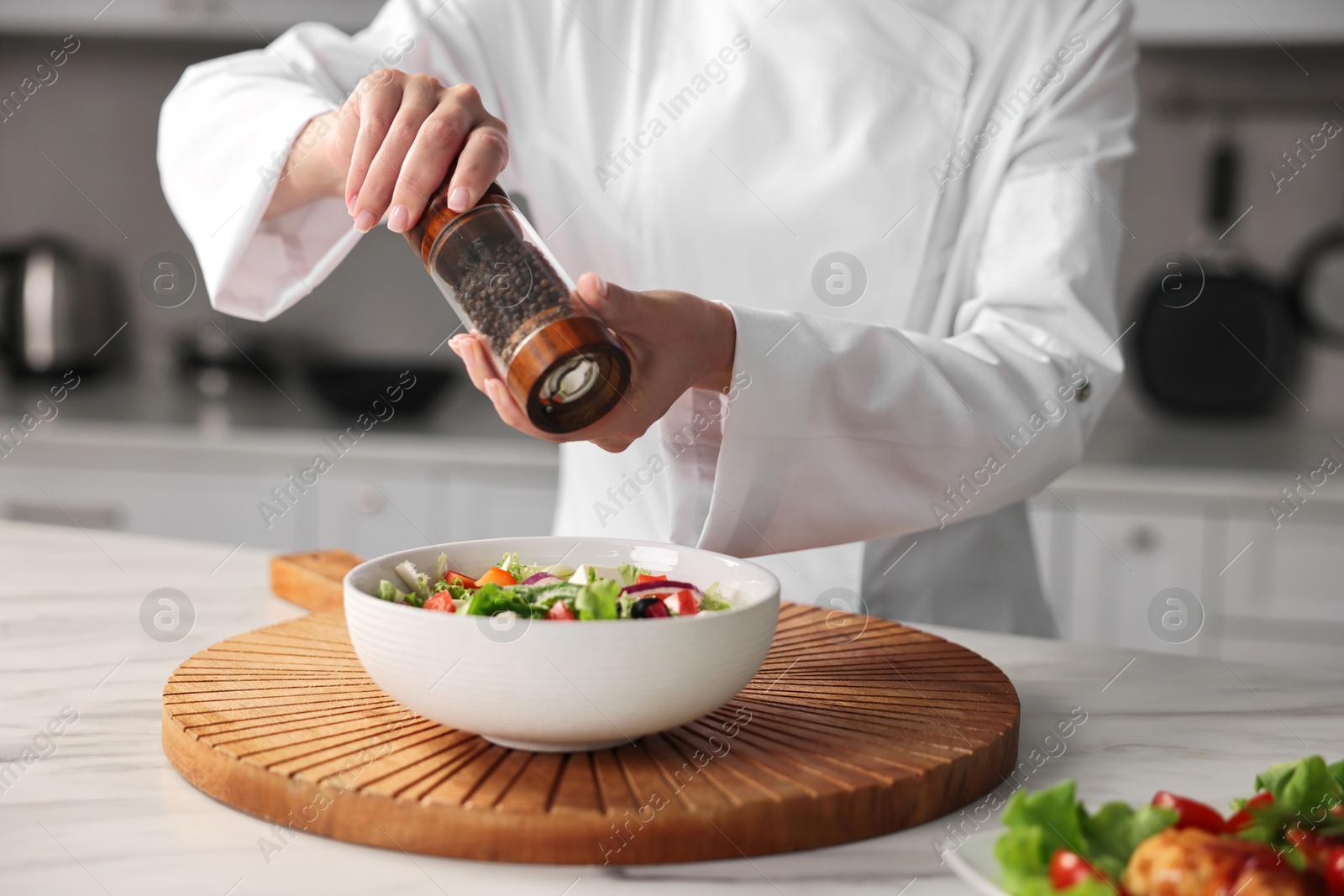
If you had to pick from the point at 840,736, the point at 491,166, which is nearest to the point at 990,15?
the point at 491,166

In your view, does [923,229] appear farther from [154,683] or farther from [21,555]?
[21,555]

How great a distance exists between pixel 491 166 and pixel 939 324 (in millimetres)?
610

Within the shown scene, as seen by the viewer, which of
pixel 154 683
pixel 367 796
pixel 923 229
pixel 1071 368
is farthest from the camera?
pixel 923 229

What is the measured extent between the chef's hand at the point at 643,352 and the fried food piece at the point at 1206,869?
0.36m

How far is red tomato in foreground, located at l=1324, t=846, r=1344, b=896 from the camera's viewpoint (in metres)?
0.45

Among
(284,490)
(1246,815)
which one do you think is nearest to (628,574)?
(1246,815)

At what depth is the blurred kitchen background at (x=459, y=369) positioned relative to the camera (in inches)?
79.7

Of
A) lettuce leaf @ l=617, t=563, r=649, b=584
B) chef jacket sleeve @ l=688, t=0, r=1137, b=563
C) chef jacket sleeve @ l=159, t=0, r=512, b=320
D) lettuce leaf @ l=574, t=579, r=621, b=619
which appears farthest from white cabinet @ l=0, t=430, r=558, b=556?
lettuce leaf @ l=574, t=579, r=621, b=619

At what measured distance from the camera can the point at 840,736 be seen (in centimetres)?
70

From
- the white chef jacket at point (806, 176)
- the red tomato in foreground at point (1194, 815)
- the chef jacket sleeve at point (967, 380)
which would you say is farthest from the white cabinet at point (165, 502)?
the red tomato in foreground at point (1194, 815)

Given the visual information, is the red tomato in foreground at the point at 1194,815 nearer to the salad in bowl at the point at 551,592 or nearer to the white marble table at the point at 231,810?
the white marble table at the point at 231,810

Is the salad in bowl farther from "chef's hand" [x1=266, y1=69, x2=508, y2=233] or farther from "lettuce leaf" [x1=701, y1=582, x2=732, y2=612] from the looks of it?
"chef's hand" [x1=266, y1=69, x2=508, y2=233]

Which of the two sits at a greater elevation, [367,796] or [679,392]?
[679,392]

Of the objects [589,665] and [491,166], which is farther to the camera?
[491,166]
